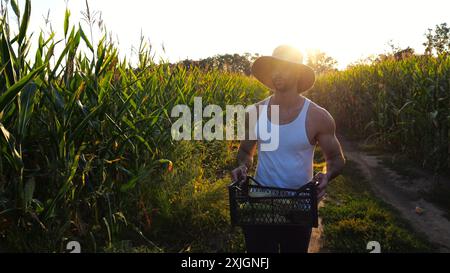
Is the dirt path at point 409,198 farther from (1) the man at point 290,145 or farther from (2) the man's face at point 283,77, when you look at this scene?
(2) the man's face at point 283,77

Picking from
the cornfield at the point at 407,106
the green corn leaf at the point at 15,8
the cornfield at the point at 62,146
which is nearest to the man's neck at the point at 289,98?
the cornfield at the point at 62,146

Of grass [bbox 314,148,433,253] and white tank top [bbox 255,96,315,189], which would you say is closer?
white tank top [bbox 255,96,315,189]

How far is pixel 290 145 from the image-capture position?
2.32m

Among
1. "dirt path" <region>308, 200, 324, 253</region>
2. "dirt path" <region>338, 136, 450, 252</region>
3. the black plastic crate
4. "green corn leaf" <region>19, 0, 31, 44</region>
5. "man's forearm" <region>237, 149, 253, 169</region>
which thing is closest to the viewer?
the black plastic crate

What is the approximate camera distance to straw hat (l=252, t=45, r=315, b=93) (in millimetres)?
2320

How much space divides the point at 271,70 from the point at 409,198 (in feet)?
12.6

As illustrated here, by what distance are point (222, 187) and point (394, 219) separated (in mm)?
2001

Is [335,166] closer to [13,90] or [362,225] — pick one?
[13,90]

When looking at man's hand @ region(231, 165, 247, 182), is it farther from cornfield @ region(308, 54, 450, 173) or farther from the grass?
cornfield @ region(308, 54, 450, 173)

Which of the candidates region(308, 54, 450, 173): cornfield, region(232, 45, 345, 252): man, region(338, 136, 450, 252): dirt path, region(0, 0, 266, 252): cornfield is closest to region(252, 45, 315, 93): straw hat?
region(232, 45, 345, 252): man

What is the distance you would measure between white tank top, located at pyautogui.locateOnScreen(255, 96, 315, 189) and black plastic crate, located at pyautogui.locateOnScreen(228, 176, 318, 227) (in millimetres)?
298

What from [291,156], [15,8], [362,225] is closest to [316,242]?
[362,225]

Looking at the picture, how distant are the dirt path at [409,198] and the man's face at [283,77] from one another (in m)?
2.72

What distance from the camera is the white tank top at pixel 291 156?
7.57 feet
